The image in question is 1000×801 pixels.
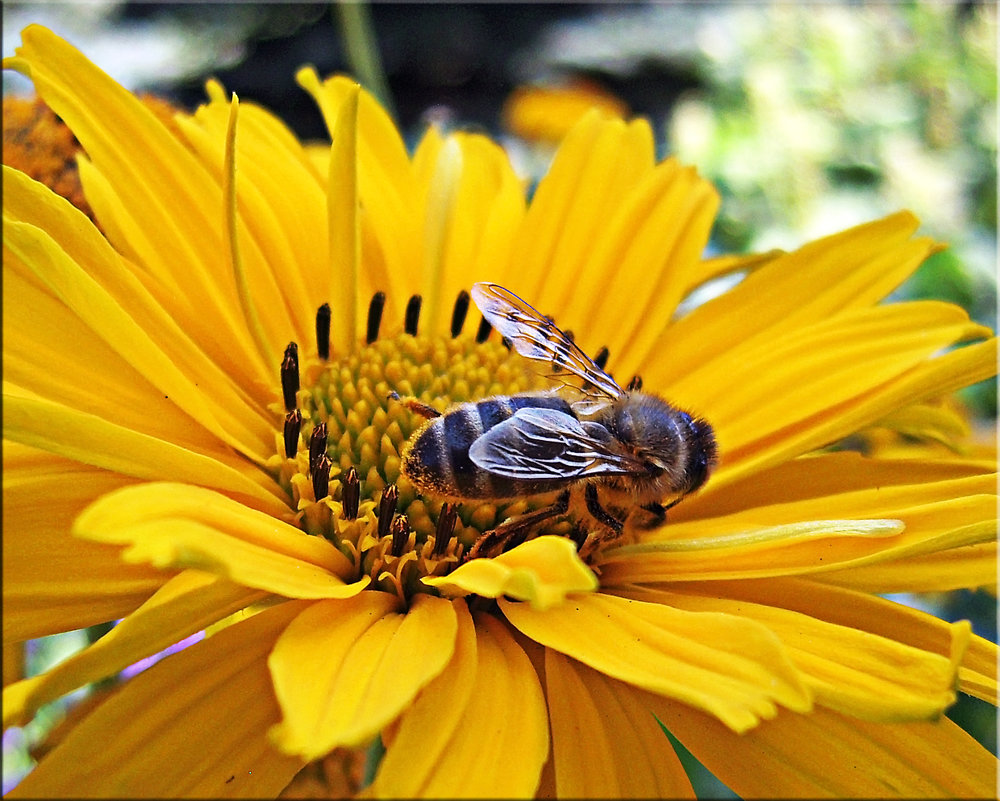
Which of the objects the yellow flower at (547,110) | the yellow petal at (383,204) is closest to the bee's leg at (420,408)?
the yellow petal at (383,204)

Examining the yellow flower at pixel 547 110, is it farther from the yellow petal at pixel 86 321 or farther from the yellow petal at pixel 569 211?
the yellow petal at pixel 86 321

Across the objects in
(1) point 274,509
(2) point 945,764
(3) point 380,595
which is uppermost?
(1) point 274,509

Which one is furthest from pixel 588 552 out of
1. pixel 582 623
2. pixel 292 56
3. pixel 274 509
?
pixel 292 56

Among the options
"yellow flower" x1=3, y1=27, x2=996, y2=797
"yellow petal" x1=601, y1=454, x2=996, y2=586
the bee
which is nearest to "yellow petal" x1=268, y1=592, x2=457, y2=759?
"yellow flower" x1=3, y1=27, x2=996, y2=797

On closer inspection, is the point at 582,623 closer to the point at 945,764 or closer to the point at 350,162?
the point at 945,764

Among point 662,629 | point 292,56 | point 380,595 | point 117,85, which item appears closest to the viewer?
point 662,629
